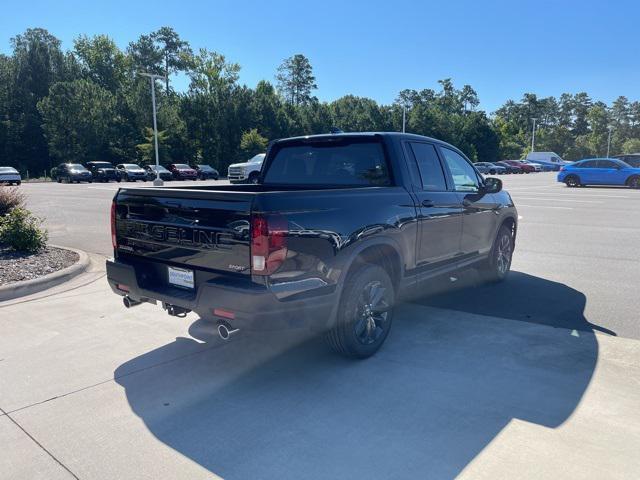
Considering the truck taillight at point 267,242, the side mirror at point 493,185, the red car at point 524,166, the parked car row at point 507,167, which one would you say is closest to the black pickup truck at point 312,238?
the truck taillight at point 267,242

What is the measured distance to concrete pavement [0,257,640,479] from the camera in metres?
2.88

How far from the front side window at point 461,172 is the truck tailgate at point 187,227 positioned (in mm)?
2897

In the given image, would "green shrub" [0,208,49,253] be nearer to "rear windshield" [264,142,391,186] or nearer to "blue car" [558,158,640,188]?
"rear windshield" [264,142,391,186]

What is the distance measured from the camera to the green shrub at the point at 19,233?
25.2ft

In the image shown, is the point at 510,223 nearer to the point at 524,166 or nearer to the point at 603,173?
the point at 603,173

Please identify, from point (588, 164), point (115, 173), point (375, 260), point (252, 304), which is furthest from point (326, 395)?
point (115, 173)

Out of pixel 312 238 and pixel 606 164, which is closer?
pixel 312 238

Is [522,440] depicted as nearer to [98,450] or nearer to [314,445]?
[314,445]

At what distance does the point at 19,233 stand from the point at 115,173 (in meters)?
34.3

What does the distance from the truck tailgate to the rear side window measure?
220 cm

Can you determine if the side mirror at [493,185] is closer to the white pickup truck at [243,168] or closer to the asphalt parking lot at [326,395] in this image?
the asphalt parking lot at [326,395]

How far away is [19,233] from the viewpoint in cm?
771

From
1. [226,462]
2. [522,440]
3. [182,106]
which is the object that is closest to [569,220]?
[522,440]

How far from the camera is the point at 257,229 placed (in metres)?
3.37
